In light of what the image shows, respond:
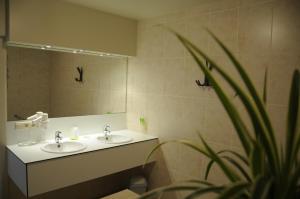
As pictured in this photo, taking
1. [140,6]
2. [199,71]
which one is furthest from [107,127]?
[140,6]

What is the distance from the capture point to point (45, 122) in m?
2.15

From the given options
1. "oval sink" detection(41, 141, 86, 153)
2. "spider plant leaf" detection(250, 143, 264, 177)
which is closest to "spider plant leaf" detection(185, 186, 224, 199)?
"spider plant leaf" detection(250, 143, 264, 177)

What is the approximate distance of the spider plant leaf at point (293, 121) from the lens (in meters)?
0.66

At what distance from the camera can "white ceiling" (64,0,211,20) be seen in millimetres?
2055

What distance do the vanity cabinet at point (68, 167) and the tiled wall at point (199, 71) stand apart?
1.43 feet

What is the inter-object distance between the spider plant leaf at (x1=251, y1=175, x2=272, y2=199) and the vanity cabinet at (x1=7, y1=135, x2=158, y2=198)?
152 cm

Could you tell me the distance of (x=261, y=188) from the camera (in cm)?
59

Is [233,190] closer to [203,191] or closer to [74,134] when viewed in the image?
[203,191]

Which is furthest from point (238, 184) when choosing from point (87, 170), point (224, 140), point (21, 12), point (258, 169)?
point (21, 12)

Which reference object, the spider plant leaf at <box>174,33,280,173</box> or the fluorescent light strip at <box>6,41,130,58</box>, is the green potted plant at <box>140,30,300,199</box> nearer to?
the spider plant leaf at <box>174,33,280,173</box>

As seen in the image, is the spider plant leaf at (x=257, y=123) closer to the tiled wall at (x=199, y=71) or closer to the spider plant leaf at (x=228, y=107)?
the spider plant leaf at (x=228, y=107)

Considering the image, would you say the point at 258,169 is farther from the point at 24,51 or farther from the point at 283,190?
the point at 24,51

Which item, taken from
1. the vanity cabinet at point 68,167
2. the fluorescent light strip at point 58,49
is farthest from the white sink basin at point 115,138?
the fluorescent light strip at point 58,49

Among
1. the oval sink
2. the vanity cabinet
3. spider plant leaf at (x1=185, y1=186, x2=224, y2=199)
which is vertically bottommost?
the vanity cabinet
